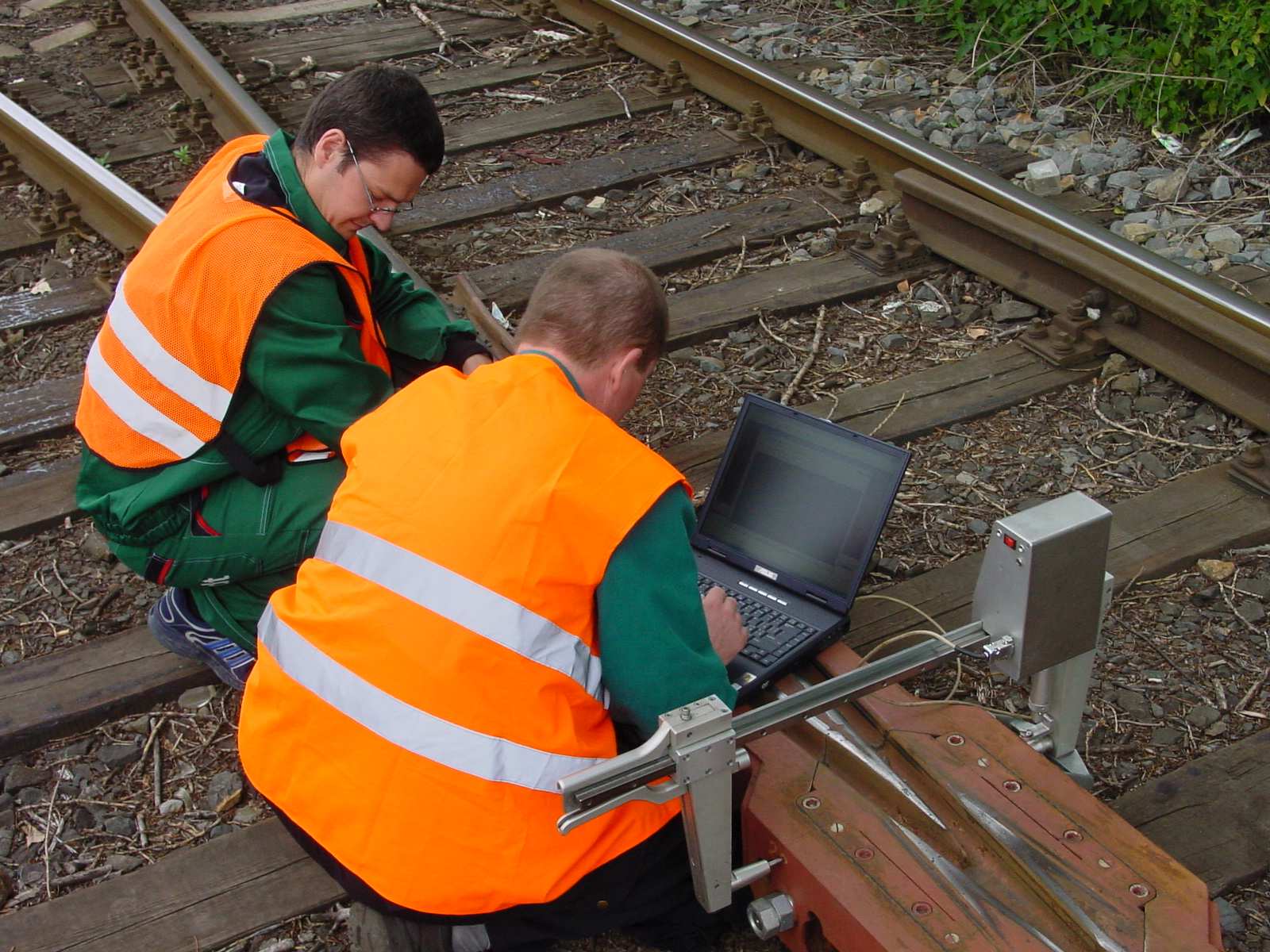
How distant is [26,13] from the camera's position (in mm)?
8094

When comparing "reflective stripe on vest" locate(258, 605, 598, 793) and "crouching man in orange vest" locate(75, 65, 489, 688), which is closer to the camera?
"reflective stripe on vest" locate(258, 605, 598, 793)

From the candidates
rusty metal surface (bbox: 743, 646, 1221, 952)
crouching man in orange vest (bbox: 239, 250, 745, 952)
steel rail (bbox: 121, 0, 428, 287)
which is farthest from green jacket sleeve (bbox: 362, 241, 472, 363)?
rusty metal surface (bbox: 743, 646, 1221, 952)

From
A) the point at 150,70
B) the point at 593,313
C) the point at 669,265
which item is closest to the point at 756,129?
the point at 669,265

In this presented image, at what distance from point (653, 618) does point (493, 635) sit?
28cm

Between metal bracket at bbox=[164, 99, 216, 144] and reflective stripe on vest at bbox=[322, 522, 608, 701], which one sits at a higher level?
reflective stripe on vest at bbox=[322, 522, 608, 701]

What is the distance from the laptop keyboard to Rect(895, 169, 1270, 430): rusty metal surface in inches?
71.4

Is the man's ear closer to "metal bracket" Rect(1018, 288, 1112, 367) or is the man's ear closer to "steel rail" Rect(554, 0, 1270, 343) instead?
"metal bracket" Rect(1018, 288, 1112, 367)

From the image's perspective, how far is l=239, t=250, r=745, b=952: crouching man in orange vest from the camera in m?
2.09

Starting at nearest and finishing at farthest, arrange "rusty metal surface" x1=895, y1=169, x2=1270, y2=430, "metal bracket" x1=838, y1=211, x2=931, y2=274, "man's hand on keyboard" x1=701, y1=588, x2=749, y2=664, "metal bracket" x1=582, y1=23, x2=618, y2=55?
"man's hand on keyboard" x1=701, y1=588, x2=749, y2=664, "rusty metal surface" x1=895, y1=169, x2=1270, y2=430, "metal bracket" x1=838, y1=211, x2=931, y2=274, "metal bracket" x1=582, y1=23, x2=618, y2=55

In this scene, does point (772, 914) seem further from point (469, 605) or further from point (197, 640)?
point (197, 640)

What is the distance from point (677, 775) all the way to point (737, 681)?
0.85m

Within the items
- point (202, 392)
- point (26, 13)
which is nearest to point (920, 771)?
point (202, 392)

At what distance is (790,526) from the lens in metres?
3.15

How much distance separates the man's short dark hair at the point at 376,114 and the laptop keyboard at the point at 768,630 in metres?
1.25
